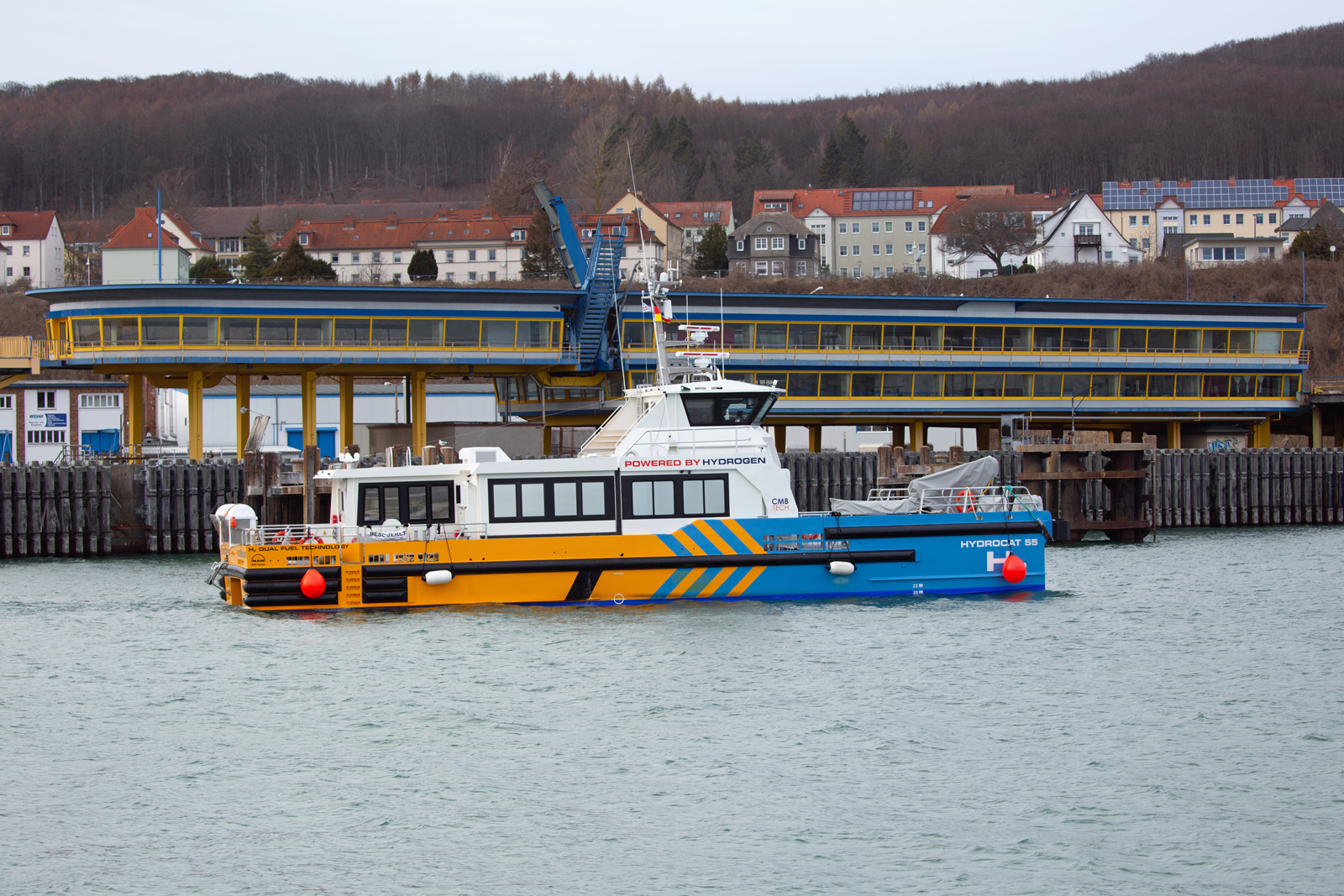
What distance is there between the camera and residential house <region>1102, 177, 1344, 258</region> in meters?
101

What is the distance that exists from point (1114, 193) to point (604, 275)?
71.5 m

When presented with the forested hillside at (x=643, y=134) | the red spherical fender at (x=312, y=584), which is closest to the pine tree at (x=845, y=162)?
the forested hillside at (x=643, y=134)

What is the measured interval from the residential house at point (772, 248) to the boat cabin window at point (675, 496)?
2869 inches

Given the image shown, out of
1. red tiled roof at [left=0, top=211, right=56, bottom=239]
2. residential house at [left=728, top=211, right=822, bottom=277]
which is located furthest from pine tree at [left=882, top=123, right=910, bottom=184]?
red tiled roof at [left=0, top=211, right=56, bottom=239]

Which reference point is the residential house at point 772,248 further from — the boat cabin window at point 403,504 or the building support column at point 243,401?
the boat cabin window at point 403,504

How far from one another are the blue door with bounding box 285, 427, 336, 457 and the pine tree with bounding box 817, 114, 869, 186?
8218cm

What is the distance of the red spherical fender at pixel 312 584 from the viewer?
2238cm

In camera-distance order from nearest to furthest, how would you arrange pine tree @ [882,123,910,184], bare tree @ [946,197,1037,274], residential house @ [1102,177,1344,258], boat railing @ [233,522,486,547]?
1. boat railing @ [233,522,486,547]
2. bare tree @ [946,197,1037,274]
3. residential house @ [1102,177,1344,258]
4. pine tree @ [882,123,910,184]

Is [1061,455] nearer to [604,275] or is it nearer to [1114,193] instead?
[604,275]

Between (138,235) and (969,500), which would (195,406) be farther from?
(138,235)

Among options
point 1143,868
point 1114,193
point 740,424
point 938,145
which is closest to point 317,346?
point 740,424

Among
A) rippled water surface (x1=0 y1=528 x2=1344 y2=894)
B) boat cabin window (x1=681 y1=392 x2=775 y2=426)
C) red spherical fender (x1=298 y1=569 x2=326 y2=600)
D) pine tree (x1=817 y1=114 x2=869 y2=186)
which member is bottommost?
rippled water surface (x1=0 y1=528 x2=1344 y2=894)

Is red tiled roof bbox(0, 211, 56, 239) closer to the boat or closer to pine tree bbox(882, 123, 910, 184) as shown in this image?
pine tree bbox(882, 123, 910, 184)

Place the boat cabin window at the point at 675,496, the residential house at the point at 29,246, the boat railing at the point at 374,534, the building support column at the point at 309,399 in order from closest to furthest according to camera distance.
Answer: the boat railing at the point at 374,534
the boat cabin window at the point at 675,496
the building support column at the point at 309,399
the residential house at the point at 29,246
